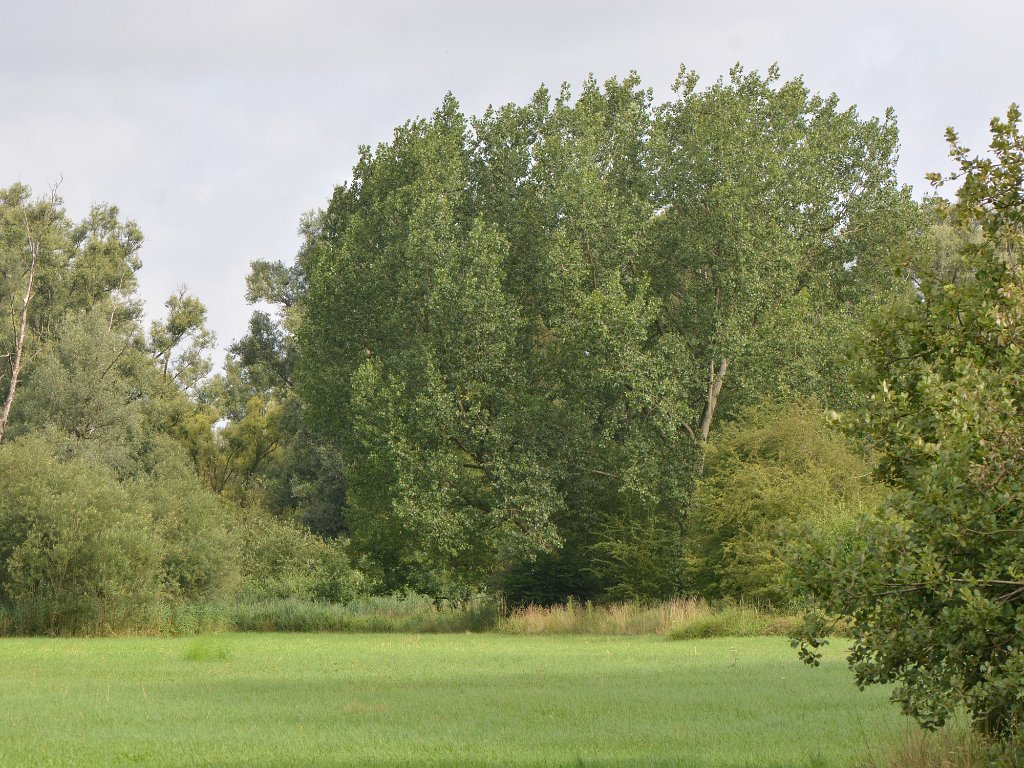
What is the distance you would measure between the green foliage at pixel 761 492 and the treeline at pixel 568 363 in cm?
10

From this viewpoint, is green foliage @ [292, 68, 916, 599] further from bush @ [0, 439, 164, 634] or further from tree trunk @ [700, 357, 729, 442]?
bush @ [0, 439, 164, 634]

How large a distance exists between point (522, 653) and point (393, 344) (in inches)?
699

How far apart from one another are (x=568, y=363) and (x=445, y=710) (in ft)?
83.4

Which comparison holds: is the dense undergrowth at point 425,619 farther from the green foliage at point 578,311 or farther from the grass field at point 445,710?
the grass field at point 445,710

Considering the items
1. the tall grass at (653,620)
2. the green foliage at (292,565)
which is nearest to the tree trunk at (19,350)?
the green foliage at (292,565)

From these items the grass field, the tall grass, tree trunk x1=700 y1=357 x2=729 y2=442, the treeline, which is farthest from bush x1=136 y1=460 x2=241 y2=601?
tree trunk x1=700 y1=357 x2=729 y2=442

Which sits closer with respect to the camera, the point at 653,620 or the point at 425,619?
the point at 653,620

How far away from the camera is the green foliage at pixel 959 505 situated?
7.92m

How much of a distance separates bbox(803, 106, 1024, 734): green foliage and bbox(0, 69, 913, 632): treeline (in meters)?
24.2

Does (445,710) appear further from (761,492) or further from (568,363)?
(568,363)

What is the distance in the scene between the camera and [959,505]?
312 inches

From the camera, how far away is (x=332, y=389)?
42969mm

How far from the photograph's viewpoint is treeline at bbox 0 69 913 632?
38281 millimetres

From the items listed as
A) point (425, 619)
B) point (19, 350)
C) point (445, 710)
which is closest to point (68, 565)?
point (425, 619)
